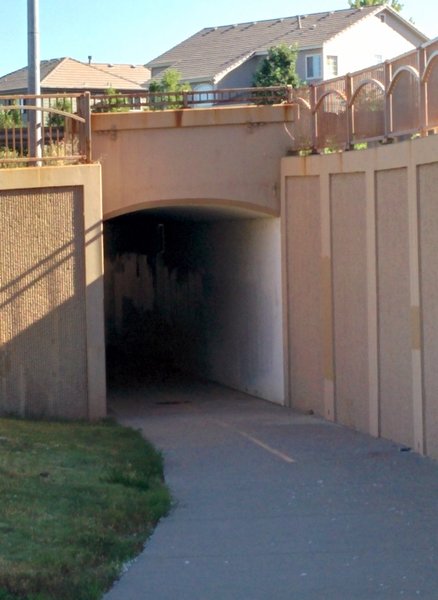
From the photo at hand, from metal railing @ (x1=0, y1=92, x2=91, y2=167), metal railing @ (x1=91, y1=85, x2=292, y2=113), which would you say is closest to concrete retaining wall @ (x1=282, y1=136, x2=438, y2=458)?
metal railing @ (x1=91, y1=85, x2=292, y2=113)

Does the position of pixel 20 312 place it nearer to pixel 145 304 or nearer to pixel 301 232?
pixel 301 232

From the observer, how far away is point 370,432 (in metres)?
13.0

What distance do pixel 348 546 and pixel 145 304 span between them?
17734mm

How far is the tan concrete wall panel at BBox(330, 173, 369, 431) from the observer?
13305 mm

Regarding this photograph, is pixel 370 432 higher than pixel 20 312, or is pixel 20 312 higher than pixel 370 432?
pixel 20 312

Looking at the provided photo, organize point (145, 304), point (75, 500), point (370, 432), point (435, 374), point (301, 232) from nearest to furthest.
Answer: point (75, 500) → point (435, 374) → point (370, 432) → point (301, 232) → point (145, 304)

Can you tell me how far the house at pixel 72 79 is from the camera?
48406 mm

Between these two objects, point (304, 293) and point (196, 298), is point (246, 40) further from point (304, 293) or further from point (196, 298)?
point (304, 293)

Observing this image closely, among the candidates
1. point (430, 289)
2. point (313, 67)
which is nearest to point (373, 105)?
point (430, 289)

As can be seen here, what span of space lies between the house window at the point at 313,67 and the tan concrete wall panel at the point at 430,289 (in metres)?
37.8

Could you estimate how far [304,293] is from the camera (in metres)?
15.6

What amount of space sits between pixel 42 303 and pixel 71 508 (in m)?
6.49

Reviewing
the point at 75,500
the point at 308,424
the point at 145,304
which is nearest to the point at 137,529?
the point at 75,500

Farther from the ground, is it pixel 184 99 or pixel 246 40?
pixel 246 40
